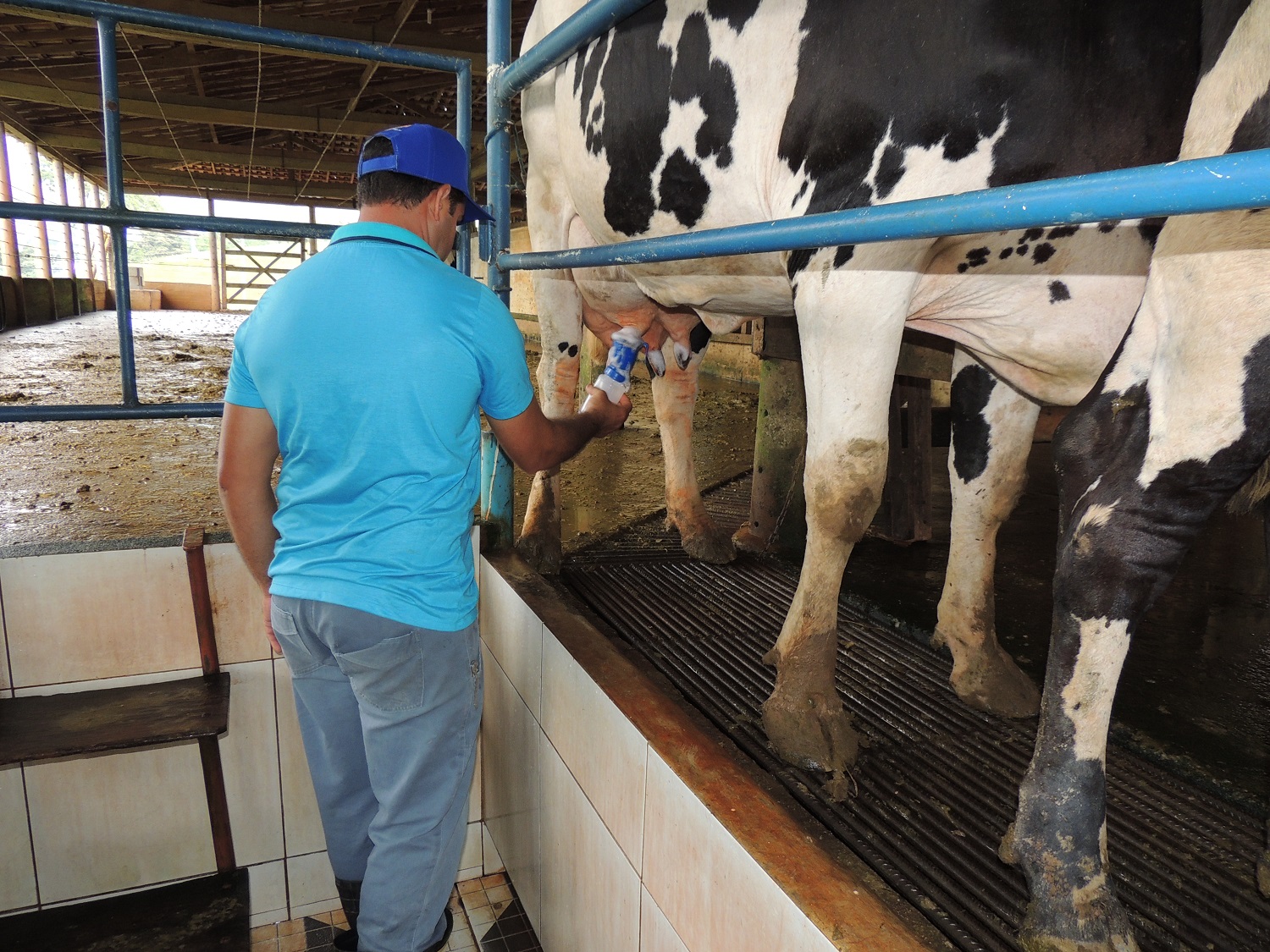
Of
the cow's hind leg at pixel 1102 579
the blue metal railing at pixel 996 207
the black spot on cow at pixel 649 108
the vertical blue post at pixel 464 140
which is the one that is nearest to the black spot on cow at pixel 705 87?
the black spot on cow at pixel 649 108

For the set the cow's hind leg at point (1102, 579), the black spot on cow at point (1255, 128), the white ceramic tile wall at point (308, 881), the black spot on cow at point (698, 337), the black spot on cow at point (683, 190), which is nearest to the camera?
the black spot on cow at point (1255, 128)

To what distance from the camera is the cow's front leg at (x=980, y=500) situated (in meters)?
1.98

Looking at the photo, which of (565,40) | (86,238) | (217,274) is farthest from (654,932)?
(86,238)

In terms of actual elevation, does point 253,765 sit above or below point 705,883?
below

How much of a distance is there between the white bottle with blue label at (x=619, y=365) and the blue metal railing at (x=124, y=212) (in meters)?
0.85

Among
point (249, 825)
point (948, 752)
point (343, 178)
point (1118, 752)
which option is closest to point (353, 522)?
point (948, 752)

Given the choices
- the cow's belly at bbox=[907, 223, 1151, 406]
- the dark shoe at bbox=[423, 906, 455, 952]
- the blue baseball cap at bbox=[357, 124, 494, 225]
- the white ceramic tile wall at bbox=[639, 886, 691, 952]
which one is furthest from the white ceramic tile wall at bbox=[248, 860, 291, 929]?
the cow's belly at bbox=[907, 223, 1151, 406]

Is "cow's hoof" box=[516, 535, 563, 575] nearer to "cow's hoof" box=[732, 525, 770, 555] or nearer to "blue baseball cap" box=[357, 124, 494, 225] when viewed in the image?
"cow's hoof" box=[732, 525, 770, 555]

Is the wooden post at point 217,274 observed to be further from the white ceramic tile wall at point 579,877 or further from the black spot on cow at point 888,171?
the black spot on cow at point 888,171

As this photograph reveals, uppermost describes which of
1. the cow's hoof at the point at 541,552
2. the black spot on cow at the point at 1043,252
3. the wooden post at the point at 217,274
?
the wooden post at the point at 217,274

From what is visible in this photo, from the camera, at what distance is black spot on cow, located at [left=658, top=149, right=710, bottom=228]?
205 cm

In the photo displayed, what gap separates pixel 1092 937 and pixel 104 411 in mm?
2539

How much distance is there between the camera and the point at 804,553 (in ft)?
8.26

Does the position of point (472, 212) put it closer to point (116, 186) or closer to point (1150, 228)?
point (116, 186)
